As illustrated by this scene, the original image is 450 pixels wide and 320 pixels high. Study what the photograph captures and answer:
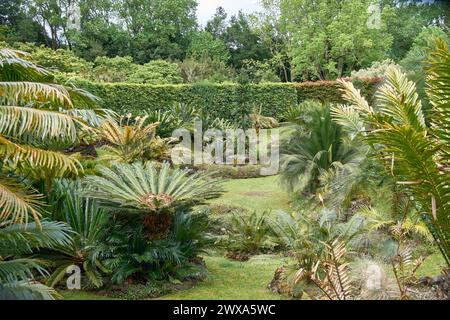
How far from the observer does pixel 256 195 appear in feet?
30.7

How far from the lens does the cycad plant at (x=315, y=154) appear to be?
26.7ft

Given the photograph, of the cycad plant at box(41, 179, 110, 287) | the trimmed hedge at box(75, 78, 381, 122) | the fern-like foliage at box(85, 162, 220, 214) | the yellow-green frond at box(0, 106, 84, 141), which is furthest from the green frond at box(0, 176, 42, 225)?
the trimmed hedge at box(75, 78, 381, 122)

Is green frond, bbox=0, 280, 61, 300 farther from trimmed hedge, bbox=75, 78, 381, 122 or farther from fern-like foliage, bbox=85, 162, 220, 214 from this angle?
trimmed hedge, bbox=75, 78, 381, 122

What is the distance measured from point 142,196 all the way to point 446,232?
252 cm

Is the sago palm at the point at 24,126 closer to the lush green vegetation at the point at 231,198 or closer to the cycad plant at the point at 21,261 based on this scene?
the lush green vegetation at the point at 231,198

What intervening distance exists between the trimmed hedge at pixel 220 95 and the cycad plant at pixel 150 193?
1161cm

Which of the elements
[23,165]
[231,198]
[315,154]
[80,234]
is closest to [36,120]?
[23,165]

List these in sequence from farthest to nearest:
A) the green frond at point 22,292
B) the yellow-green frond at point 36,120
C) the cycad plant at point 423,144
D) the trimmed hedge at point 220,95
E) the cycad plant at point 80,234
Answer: the trimmed hedge at point 220,95, the cycad plant at point 80,234, the yellow-green frond at point 36,120, the green frond at point 22,292, the cycad plant at point 423,144

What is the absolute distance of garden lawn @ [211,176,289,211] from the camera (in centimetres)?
864

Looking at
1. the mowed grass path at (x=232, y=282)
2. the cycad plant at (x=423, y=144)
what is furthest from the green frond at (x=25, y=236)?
the cycad plant at (x=423, y=144)

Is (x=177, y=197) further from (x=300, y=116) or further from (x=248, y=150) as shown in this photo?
(x=248, y=150)

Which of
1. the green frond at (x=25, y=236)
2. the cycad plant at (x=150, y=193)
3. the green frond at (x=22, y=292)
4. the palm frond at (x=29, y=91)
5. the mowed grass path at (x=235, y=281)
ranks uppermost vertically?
the palm frond at (x=29, y=91)

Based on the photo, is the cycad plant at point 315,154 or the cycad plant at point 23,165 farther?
the cycad plant at point 315,154
